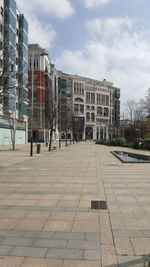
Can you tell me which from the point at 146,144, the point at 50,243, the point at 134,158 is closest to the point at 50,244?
the point at 50,243

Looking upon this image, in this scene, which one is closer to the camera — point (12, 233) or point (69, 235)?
point (69, 235)

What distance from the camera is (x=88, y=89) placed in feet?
488

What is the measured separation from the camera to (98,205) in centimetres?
792

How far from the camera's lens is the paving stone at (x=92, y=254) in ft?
14.6

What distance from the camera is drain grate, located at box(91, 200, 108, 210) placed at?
7.59m

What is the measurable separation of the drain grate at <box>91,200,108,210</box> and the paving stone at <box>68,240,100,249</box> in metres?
2.47

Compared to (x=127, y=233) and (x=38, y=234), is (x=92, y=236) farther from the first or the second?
(x=38, y=234)

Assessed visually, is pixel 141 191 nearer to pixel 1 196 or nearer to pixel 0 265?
pixel 1 196

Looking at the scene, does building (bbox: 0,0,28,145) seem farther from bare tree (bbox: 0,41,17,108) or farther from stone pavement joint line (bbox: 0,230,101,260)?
stone pavement joint line (bbox: 0,230,101,260)

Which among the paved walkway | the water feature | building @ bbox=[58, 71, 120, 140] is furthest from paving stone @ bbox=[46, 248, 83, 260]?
building @ bbox=[58, 71, 120, 140]

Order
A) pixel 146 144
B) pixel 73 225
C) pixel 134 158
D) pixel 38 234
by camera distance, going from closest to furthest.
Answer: pixel 38 234
pixel 73 225
pixel 134 158
pixel 146 144

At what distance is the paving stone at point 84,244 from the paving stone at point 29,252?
48 cm

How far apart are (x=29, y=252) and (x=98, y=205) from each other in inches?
137

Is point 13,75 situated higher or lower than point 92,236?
higher
